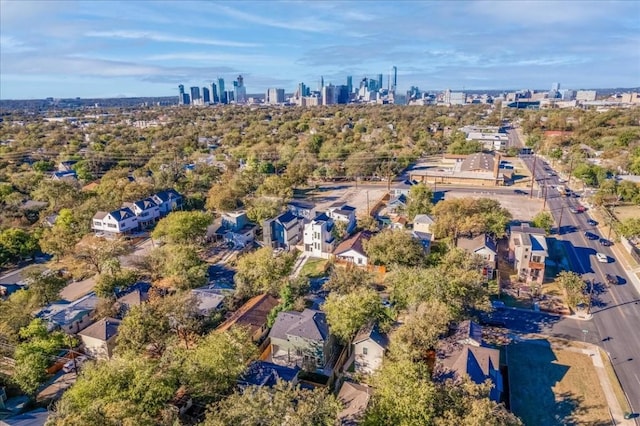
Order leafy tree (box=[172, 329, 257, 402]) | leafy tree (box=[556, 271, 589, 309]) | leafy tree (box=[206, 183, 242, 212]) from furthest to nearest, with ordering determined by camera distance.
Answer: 1. leafy tree (box=[206, 183, 242, 212])
2. leafy tree (box=[556, 271, 589, 309])
3. leafy tree (box=[172, 329, 257, 402])

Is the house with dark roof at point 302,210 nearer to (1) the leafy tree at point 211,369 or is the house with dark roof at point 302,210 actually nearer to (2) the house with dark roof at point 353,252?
(2) the house with dark roof at point 353,252

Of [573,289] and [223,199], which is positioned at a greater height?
[223,199]

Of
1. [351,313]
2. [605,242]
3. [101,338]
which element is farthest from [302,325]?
[605,242]

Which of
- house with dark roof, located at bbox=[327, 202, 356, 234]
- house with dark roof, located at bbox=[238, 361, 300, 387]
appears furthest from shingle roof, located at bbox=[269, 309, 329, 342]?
house with dark roof, located at bbox=[327, 202, 356, 234]

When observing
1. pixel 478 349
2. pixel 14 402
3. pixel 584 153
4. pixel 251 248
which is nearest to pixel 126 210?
pixel 251 248

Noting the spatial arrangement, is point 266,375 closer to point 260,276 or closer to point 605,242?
point 260,276

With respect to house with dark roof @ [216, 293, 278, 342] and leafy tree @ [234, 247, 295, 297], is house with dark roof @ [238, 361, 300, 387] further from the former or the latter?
leafy tree @ [234, 247, 295, 297]

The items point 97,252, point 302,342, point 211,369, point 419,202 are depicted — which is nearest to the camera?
point 211,369

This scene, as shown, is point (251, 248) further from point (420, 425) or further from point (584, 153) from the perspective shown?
point (584, 153)
